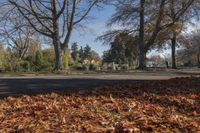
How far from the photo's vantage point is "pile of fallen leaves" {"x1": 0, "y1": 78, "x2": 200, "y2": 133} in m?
6.26

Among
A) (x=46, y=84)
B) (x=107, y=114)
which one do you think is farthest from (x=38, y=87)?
(x=107, y=114)

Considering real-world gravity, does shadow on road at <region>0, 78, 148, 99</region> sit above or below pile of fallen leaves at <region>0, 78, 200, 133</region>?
above

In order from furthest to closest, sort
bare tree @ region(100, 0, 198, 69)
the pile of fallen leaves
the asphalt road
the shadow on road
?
bare tree @ region(100, 0, 198, 69)
the asphalt road
the shadow on road
the pile of fallen leaves

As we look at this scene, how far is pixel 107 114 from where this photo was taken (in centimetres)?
739

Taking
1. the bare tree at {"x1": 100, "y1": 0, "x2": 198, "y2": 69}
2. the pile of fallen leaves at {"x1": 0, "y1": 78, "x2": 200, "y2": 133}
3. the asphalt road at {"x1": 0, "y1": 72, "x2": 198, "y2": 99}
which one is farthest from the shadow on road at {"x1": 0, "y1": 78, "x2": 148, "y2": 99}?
the bare tree at {"x1": 100, "y1": 0, "x2": 198, "y2": 69}

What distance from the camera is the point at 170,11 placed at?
4400cm

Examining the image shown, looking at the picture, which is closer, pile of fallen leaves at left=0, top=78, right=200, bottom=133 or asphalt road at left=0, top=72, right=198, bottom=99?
pile of fallen leaves at left=0, top=78, right=200, bottom=133

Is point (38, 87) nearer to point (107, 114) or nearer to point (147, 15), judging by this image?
point (107, 114)

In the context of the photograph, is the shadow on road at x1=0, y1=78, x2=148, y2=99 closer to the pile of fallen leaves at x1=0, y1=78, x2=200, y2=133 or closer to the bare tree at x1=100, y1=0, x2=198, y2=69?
the pile of fallen leaves at x1=0, y1=78, x2=200, y2=133

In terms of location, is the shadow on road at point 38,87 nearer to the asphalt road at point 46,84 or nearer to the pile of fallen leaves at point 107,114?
the asphalt road at point 46,84

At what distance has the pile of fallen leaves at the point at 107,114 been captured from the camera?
20.5 ft

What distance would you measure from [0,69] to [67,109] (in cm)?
3477

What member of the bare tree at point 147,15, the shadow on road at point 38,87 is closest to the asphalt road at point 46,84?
the shadow on road at point 38,87

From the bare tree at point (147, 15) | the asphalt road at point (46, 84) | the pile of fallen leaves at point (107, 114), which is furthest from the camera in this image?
the bare tree at point (147, 15)
